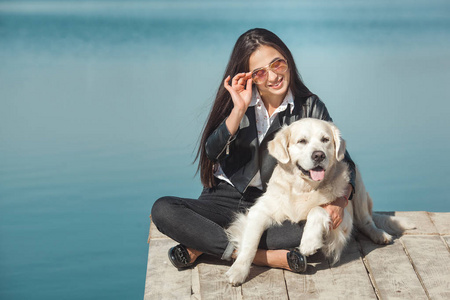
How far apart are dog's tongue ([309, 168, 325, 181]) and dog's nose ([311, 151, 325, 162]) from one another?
0.07 m

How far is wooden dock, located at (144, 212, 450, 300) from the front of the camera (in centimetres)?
271

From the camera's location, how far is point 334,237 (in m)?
2.92

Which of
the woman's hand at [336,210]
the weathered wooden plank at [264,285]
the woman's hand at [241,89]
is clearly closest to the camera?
the weathered wooden plank at [264,285]

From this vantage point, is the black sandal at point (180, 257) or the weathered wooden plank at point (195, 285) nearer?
the weathered wooden plank at point (195, 285)

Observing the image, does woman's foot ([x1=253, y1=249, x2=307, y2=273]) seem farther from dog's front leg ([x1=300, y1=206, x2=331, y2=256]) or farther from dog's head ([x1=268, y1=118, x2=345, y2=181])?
dog's head ([x1=268, y1=118, x2=345, y2=181])

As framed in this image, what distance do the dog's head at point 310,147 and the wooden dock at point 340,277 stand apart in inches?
20.4

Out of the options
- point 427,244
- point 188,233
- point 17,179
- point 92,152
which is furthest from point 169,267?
point 92,152

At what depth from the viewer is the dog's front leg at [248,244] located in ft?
9.09

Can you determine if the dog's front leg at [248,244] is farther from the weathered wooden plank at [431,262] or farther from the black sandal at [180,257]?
the weathered wooden plank at [431,262]

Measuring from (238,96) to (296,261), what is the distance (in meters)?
0.91

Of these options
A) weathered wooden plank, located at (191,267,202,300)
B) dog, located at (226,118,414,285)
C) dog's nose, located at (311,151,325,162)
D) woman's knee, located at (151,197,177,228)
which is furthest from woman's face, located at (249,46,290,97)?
weathered wooden plank, located at (191,267,202,300)

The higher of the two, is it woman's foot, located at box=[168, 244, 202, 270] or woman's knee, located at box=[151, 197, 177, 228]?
woman's knee, located at box=[151, 197, 177, 228]

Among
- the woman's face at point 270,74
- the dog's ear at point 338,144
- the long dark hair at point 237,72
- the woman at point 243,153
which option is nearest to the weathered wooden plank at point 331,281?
the woman at point 243,153

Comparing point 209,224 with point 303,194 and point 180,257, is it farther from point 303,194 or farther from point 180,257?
point 303,194
